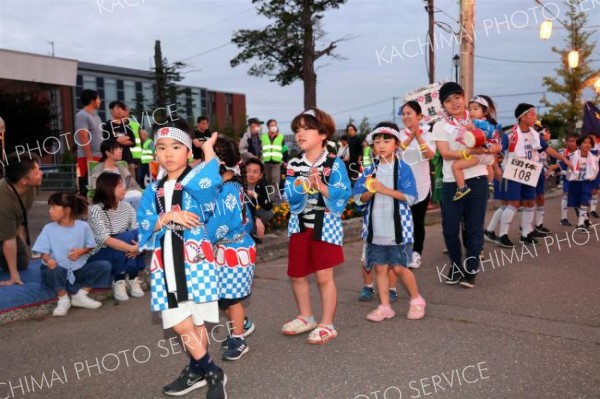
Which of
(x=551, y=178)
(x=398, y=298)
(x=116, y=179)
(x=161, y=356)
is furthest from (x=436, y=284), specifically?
(x=551, y=178)

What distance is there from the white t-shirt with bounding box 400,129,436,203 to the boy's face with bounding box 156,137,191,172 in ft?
10.9

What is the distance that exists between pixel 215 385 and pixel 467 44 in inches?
351

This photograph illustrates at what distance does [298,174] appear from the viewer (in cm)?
433

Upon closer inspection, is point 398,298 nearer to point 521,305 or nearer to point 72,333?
point 521,305

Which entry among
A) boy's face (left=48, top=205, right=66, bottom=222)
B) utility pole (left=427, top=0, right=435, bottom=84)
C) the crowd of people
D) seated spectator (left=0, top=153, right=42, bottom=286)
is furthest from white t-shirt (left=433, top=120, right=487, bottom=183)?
utility pole (left=427, top=0, right=435, bottom=84)

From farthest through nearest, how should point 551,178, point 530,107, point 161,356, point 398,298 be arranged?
point 551,178 < point 530,107 < point 398,298 < point 161,356

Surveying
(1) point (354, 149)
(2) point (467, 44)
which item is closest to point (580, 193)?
(2) point (467, 44)

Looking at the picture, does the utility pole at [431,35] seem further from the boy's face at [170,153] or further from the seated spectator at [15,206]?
the boy's face at [170,153]

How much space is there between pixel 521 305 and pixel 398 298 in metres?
1.11

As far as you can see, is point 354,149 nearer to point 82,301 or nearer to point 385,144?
point 385,144

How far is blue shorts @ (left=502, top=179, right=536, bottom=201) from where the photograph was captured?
7.85 m

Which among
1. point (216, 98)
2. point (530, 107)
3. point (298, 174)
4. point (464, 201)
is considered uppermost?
point (216, 98)

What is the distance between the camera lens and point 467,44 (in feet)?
34.3

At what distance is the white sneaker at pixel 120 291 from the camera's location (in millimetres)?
5695
